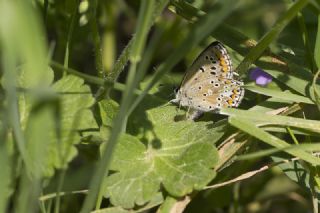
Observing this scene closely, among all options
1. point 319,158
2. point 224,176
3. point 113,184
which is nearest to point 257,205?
point 224,176

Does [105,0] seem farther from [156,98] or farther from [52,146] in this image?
[52,146]

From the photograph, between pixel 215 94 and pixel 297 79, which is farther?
pixel 215 94

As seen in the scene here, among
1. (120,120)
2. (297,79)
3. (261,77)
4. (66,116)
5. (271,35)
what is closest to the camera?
(120,120)

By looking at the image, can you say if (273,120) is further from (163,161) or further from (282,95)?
(163,161)

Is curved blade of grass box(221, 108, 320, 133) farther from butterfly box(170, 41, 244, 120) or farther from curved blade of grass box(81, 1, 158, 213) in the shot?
curved blade of grass box(81, 1, 158, 213)

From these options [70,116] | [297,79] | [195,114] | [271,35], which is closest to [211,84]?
[195,114]

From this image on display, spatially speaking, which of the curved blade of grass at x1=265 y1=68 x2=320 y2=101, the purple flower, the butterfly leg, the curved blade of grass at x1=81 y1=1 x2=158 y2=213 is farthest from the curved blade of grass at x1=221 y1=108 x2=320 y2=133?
the curved blade of grass at x1=81 y1=1 x2=158 y2=213

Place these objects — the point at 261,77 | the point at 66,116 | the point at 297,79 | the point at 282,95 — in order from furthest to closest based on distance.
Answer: the point at 261,77 → the point at 297,79 → the point at 282,95 → the point at 66,116
